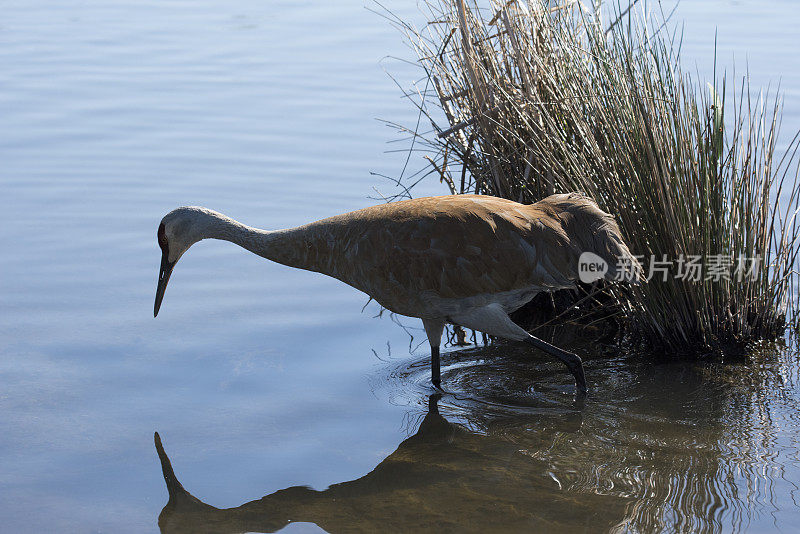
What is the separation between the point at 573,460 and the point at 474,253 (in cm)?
118

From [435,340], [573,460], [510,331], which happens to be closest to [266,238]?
[435,340]

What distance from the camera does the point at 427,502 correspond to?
4309mm

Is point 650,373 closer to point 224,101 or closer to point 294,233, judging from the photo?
point 294,233

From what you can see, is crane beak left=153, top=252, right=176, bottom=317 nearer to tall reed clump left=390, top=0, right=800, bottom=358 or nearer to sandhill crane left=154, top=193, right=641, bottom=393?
sandhill crane left=154, top=193, right=641, bottom=393

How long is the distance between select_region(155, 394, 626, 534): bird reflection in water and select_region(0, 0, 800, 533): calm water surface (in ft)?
0.04

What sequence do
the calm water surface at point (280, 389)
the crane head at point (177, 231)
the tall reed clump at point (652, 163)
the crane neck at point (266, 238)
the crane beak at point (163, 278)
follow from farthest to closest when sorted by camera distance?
1. the crane beak at point (163, 278)
2. the crane head at point (177, 231)
3. the crane neck at point (266, 238)
4. the tall reed clump at point (652, 163)
5. the calm water surface at point (280, 389)

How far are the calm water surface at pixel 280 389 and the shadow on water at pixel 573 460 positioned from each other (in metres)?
0.01

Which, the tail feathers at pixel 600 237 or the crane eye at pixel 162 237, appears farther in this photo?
the crane eye at pixel 162 237

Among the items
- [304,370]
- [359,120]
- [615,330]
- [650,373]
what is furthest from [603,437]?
[359,120]

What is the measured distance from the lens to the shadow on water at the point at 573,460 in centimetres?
414

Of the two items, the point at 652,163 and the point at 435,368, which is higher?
the point at 652,163

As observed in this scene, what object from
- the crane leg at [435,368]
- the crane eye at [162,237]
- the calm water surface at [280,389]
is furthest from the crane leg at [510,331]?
the crane eye at [162,237]

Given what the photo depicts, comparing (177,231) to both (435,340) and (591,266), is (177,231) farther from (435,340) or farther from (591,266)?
(591,266)

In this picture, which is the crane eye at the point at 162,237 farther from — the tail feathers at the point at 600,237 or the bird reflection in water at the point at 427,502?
the tail feathers at the point at 600,237
